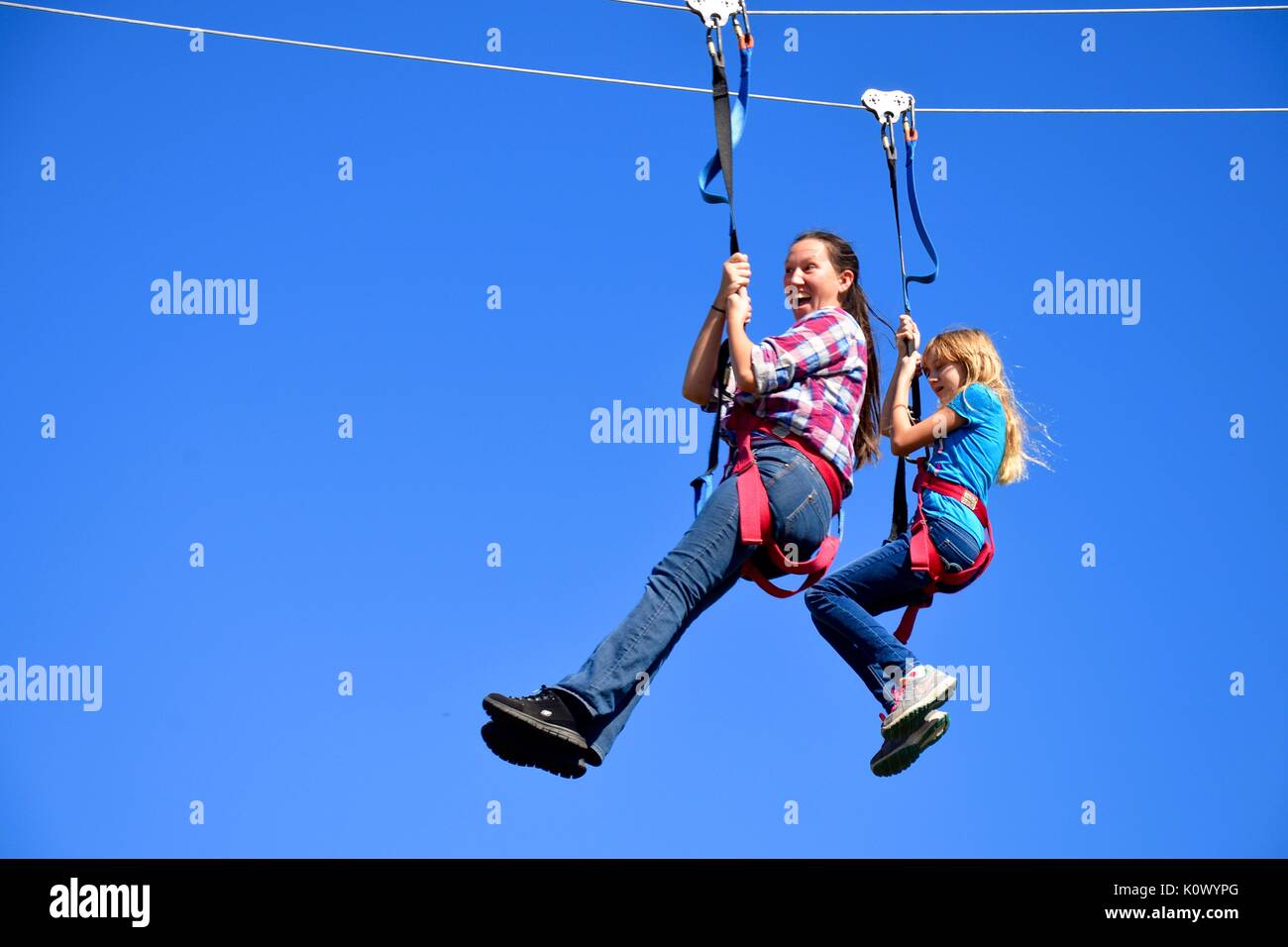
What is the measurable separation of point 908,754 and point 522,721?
1.62 meters

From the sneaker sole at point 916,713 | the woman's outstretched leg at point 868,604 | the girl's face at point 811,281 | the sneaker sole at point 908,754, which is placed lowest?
the sneaker sole at point 908,754

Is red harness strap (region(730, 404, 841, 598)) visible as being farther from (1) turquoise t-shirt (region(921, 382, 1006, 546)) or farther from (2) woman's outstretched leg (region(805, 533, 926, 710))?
(1) turquoise t-shirt (region(921, 382, 1006, 546))

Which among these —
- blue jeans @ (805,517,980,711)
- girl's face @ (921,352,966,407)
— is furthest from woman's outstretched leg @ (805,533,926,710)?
girl's face @ (921,352,966,407)

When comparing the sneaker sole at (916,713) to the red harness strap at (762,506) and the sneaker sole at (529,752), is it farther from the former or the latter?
the sneaker sole at (529,752)

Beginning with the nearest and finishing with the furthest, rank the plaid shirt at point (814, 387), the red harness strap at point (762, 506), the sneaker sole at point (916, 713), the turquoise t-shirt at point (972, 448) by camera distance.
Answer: the red harness strap at point (762, 506), the plaid shirt at point (814, 387), the sneaker sole at point (916, 713), the turquoise t-shirt at point (972, 448)

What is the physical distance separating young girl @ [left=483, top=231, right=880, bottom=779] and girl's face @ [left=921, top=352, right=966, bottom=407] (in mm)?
544

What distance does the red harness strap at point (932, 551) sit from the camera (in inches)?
299

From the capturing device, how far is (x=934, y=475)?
7.78 meters

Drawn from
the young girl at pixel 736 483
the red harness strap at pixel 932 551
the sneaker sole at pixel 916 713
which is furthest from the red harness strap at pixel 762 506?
the sneaker sole at pixel 916 713

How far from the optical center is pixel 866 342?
7539 millimetres

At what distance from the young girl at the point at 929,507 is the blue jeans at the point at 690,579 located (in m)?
0.52

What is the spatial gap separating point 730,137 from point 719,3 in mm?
611
